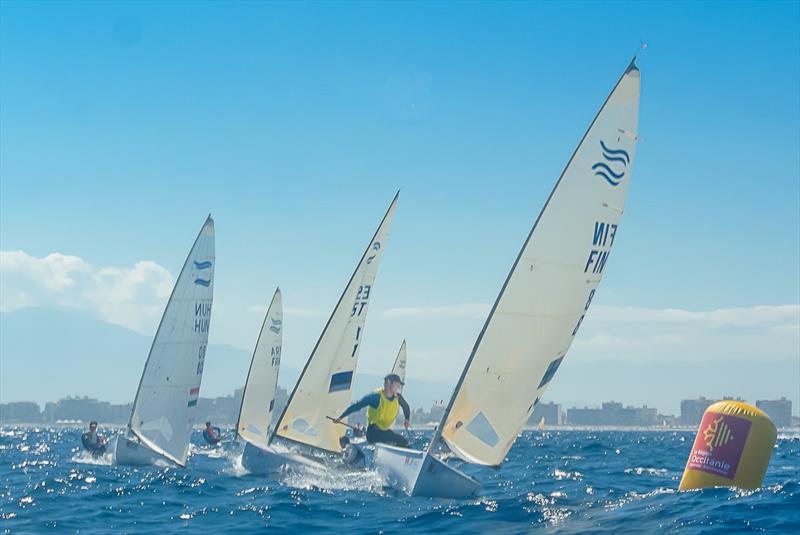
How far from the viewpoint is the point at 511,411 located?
16.2 meters

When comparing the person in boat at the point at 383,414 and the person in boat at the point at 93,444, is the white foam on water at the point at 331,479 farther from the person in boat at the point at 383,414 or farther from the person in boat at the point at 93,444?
the person in boat at the point at 93,444

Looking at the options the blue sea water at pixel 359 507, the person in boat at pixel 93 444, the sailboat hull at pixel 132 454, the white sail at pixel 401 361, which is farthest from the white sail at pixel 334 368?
the white sail at pixel 401 361

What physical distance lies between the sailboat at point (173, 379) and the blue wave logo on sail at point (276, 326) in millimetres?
8522

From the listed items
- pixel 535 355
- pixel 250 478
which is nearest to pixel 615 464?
pixel 250 478

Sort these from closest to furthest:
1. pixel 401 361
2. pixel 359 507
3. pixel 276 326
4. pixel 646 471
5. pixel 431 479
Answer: pixel 359 507 → pixel 431 479 → pixel 646 471 → pixel 276 326 → pixel 401 361

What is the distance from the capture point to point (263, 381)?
3456 cm

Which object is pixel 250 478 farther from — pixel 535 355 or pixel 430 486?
pixel 535 355

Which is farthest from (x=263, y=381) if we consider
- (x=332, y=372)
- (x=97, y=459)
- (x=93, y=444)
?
(x=332, y=372)

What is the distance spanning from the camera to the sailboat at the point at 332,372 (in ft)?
79.2

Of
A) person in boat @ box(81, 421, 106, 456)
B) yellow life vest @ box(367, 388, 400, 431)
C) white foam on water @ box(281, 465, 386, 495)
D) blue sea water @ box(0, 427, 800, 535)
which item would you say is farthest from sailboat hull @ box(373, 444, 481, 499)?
person in boat @ box(81, 421, 106, 456)

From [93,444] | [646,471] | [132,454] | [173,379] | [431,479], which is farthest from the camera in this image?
[93,444]

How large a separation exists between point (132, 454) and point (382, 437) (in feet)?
31.6

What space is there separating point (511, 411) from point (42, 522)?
26.5ft

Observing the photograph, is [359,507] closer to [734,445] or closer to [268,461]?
[734,445]
